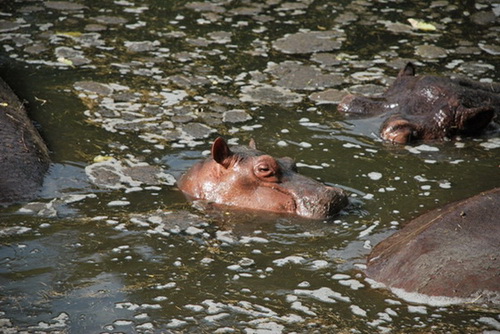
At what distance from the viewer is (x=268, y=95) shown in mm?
10719

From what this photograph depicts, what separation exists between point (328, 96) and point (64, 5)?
5.10 metres

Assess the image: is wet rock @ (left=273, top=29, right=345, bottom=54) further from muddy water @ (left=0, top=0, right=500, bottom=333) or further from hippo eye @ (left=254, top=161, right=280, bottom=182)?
hippo eye @ (left=254, top=161, right=280, bottom=182)

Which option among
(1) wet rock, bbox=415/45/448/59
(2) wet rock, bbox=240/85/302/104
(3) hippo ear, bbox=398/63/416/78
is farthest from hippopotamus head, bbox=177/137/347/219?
(1) wet rock, bbox=415/45/448/59

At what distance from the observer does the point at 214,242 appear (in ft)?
24.1

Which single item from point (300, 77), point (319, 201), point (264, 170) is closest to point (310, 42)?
point (300, 77)

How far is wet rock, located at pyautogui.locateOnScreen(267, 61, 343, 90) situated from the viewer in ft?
36.3

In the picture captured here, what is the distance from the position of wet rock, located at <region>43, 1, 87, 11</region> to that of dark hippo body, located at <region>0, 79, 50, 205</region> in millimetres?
4584

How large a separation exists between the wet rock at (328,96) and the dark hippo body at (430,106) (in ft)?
0.96

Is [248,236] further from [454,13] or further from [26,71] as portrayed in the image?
[454,13]

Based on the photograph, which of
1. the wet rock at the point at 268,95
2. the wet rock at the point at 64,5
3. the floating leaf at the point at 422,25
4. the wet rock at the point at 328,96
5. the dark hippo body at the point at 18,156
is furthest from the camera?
the wet rock at the point at 64,5

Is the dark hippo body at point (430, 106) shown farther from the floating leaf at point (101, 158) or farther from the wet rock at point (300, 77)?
the floating leaf at point (101, 158)

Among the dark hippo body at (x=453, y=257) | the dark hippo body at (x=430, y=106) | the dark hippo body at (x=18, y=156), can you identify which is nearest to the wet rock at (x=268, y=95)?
the dark hippo body at (x=430, y=106)

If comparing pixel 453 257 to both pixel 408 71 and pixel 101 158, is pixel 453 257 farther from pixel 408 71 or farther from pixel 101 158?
pixel 408 71

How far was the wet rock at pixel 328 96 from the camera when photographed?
35.2 feet
